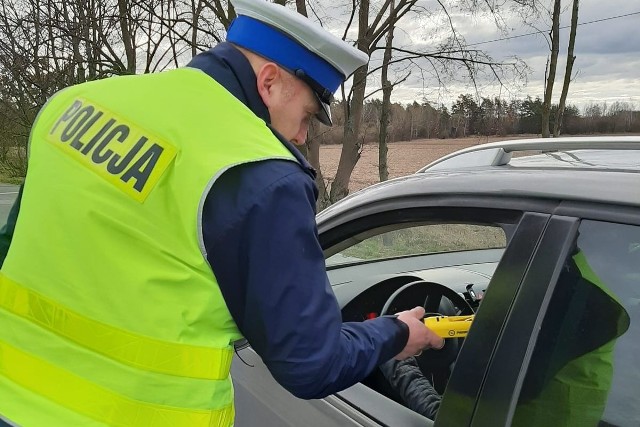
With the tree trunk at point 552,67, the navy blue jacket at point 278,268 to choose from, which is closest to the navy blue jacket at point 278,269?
the navy blue jacket at point 278,268

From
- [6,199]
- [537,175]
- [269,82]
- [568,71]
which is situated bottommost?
[6,199]

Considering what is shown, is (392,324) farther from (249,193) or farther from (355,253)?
(355,253)

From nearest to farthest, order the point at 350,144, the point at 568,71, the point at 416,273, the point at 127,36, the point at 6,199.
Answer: the point at 416,273 < the point at 350,144 < the point at 127,36 < the point at 6,199 < the point at 568,71

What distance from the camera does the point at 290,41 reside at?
4.44 ft

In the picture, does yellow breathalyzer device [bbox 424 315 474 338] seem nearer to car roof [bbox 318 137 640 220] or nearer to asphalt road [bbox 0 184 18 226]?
car roof [bbox 318 137 640 220]

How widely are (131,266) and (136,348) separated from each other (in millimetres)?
169

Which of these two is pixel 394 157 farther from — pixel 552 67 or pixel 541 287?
pixel 541 287

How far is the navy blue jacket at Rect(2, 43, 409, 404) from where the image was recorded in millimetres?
1124

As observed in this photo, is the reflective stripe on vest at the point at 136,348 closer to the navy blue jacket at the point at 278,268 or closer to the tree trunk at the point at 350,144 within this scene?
the navy blue jacket at the point at 278,268

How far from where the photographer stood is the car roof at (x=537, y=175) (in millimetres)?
1151

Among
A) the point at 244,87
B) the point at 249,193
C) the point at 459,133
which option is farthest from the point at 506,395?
the point at 459,133

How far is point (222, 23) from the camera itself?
920cm

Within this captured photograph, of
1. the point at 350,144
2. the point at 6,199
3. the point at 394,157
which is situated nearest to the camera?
the point at 350,144

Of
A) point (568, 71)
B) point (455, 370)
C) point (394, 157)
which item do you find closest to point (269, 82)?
point (455, 370)
